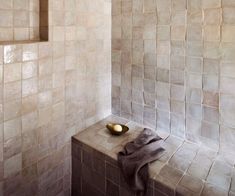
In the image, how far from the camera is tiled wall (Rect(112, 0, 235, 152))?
1271 millimetres

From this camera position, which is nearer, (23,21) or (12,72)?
(12,72)

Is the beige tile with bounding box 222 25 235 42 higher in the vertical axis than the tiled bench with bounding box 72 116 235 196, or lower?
higher

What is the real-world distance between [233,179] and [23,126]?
1089 millimetres

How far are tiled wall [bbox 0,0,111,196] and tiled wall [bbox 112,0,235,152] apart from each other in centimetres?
17

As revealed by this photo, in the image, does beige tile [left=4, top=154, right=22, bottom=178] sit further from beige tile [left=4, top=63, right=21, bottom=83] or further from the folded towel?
the folded towel

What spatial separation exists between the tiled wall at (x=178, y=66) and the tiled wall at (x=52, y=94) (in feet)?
0.55

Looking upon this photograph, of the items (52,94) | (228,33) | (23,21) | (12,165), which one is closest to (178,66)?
(228,33)

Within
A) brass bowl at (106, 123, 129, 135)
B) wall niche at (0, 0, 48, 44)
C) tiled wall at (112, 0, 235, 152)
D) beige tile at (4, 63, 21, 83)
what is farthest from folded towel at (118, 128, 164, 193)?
wall niche at (0, 0, 48, 44)

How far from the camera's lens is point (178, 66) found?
56.4 inches

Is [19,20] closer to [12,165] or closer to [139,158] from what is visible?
[12,165]

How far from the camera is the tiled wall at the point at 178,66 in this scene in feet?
4.17

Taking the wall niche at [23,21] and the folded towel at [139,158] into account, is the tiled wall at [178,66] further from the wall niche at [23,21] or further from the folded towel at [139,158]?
the wall niche at [23,21]

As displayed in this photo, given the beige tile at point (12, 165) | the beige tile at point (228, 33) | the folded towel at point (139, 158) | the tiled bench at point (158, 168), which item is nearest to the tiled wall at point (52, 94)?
the beige tile at point (12, 165)

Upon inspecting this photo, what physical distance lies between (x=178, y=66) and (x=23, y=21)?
94 centimetres
